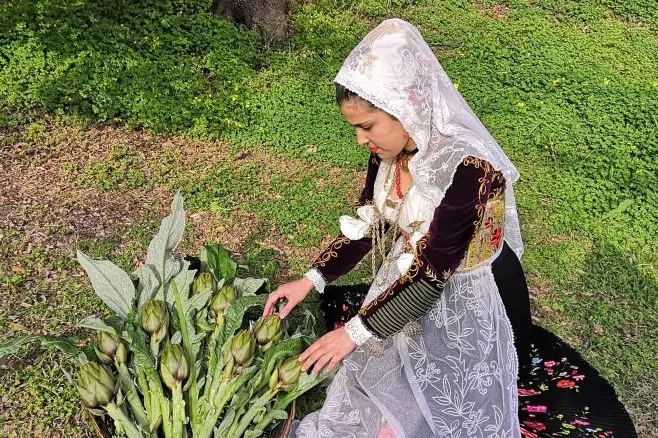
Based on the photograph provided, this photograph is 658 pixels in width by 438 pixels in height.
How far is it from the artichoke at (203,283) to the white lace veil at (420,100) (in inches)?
34.3

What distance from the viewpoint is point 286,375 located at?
2.06 metres

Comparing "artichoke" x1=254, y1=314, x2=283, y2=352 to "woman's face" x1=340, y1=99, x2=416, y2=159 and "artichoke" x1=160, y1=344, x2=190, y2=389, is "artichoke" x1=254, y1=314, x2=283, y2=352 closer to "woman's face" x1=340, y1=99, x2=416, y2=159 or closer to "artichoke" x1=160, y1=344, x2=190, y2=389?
"artichoke" x1=160, y1=344, x2=190, y2=389

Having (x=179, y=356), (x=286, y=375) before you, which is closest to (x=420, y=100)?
(x=286, y=375)

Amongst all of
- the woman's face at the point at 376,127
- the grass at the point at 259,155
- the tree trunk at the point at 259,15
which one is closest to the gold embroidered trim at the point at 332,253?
the woman's face at the point at 376,127

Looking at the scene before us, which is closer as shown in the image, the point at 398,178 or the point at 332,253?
the point at 398,178

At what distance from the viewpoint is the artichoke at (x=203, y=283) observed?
7.63ft

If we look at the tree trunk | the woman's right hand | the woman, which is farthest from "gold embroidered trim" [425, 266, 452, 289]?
the tree trunk

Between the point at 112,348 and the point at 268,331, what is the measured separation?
1.70 ft

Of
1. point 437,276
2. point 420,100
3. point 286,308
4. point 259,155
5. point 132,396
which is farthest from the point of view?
point 259,155

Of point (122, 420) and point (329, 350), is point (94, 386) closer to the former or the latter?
point (122, 420)

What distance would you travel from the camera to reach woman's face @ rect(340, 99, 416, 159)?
1.84 meters

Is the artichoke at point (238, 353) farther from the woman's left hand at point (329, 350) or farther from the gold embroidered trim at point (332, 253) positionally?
the gold embroidered trim at point (332, 253)

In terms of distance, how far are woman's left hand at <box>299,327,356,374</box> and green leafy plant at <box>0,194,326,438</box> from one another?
2.8 inches

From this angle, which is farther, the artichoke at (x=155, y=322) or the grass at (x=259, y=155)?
the grass at (x=259, y=155)
